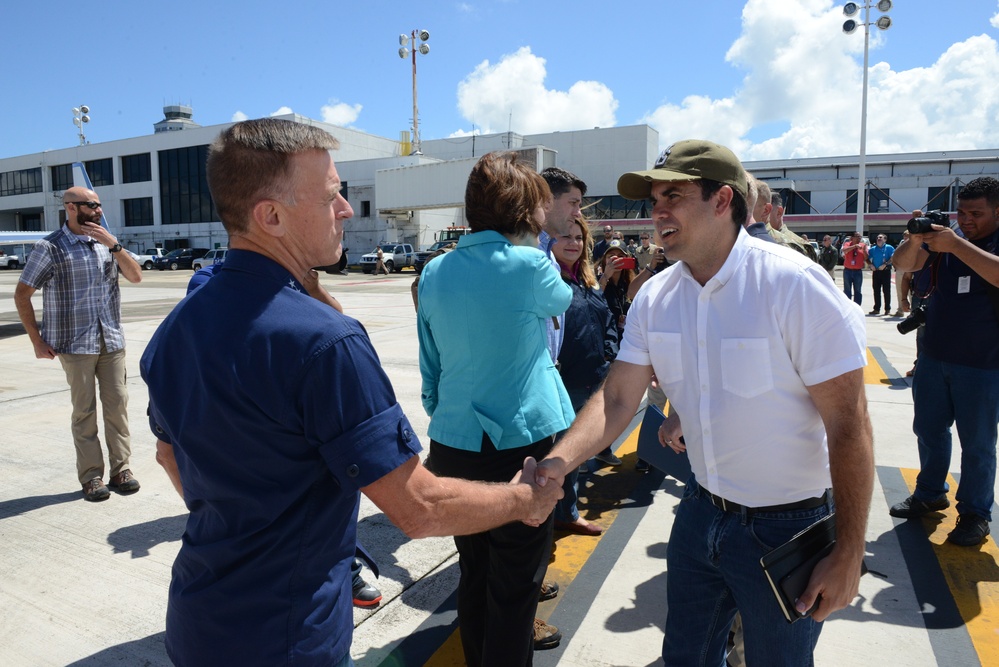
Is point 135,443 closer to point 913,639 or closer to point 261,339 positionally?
point 261,339

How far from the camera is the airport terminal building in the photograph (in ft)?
144

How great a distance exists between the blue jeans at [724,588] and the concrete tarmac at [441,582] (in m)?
0.89

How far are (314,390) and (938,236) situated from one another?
353cm

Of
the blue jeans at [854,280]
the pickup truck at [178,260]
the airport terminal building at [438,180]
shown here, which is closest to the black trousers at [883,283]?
the blue jeans at [854,280]

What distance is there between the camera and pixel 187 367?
1.36m

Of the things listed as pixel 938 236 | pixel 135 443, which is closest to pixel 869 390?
pixel 938 236

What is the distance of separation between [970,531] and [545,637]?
8.95 ft

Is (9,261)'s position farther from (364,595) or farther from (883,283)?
(364,595)

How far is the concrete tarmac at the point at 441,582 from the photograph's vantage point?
2.90m

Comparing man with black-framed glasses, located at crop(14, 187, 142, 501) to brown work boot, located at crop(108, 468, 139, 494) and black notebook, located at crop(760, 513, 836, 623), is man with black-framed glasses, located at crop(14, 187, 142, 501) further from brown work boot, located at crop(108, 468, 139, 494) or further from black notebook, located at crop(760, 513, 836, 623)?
black notebook, located at crop(760, 513, 836, 623)

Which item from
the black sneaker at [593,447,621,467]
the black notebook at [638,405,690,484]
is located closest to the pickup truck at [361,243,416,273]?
the black sneaker at [593,447,621,467]

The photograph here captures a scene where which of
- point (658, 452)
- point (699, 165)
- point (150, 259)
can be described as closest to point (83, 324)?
point (658, 452)

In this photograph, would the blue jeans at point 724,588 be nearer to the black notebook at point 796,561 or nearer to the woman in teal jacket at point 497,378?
the black notebook at point 796,561

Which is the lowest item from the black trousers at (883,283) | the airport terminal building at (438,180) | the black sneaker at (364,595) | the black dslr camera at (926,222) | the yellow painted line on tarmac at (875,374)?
the black sneaker at (364,595)
